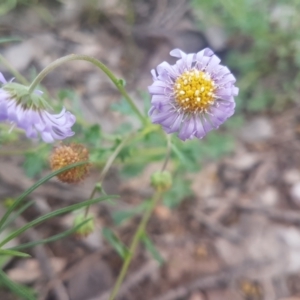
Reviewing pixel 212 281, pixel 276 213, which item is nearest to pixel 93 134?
pixel 212 281

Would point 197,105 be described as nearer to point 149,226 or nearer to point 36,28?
point 149,226

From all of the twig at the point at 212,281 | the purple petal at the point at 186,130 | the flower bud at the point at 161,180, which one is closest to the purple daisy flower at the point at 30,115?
the purple petal at the point at 186,130

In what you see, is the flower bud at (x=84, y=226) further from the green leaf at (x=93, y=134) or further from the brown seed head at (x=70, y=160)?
the green leaf at (x=93, y=134)

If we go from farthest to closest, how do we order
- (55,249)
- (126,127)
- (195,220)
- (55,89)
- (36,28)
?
(36,28) → (55,89) → (195,220) → (55,249) → (126,127)

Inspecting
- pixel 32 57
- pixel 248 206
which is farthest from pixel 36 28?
pixel 248 206

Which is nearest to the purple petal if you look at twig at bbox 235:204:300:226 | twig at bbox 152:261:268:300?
twig at bbox 152:261:268:300

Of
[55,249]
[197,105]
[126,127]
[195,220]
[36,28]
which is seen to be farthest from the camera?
[36,28]

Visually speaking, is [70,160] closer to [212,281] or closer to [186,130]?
[186,130]
